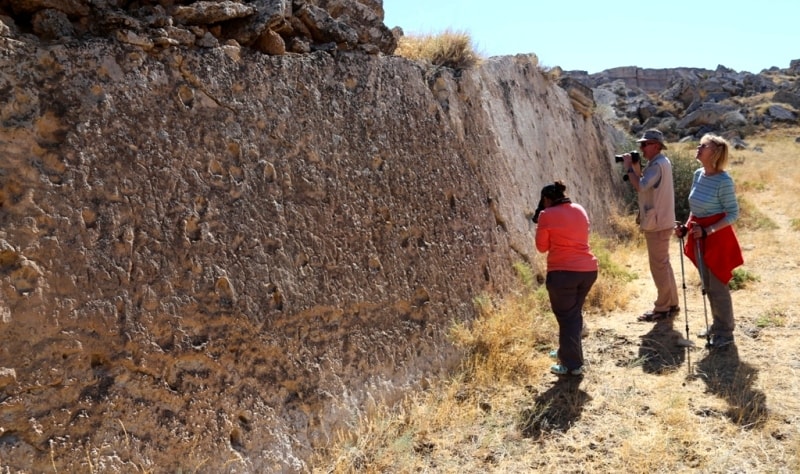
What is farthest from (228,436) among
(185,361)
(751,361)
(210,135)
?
(751,361)

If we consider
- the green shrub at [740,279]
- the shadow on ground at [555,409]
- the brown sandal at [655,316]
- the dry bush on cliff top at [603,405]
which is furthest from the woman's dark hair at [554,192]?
the green shrub at [740,279]

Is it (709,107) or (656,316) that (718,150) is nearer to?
(656,316)

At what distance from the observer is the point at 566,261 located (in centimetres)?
429

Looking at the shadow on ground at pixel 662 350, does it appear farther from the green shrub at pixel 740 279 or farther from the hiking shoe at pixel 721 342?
the green shrub at pixel 740 279

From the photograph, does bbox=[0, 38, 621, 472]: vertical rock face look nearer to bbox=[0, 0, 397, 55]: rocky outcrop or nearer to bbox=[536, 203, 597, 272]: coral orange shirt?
bbox=[0, 0, 397, 55]: rocky outcrop

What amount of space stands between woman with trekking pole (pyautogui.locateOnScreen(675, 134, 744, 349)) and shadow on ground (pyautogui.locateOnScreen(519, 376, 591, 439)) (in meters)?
1.21

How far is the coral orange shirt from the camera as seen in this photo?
4242 millimetres

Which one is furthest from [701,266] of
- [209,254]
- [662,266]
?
[209,254]

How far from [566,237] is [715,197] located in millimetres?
1258

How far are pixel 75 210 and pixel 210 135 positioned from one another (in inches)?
33.0

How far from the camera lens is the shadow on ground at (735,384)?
374cm

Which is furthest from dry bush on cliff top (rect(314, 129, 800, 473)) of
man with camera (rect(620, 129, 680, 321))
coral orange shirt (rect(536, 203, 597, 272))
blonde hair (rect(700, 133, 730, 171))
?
blonde hair (rect(700, 133, 730, 171))

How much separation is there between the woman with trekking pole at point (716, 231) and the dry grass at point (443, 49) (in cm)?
234

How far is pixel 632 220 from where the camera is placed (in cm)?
979
